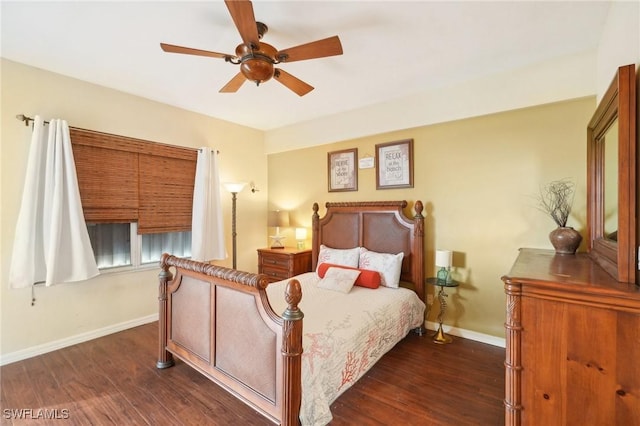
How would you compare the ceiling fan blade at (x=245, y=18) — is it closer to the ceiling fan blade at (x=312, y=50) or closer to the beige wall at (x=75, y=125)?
the ceiling fan blade at (x=312, y=50)

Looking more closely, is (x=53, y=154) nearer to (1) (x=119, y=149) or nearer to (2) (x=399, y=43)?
(1) (x=119, y=149)

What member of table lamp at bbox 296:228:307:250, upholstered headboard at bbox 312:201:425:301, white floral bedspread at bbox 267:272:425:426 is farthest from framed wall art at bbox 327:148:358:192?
white floral bedspread at bbox 267:272:425:426

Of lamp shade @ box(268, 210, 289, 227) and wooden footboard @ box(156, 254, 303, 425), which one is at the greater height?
lamp shade @ box(268, 210, 289, 227)

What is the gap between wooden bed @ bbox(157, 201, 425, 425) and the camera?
4.94 feet

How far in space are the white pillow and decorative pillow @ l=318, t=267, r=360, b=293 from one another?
0.83 ft

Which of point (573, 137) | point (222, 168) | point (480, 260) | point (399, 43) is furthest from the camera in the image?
point (222, 168)

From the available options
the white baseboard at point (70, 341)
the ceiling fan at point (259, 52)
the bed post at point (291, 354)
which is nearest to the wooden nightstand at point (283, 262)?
the white baseboard at point (70, 341)

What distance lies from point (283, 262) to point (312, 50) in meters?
2.78

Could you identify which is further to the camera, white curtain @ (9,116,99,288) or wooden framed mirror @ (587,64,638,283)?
white curtain @ (9,116,99,288)

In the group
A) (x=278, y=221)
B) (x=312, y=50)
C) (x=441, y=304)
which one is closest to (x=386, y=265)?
(x=441, y=304)

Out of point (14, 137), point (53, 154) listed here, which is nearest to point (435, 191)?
point (53, 154)

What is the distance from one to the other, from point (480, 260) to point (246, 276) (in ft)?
7.97

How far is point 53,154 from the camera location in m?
2.61

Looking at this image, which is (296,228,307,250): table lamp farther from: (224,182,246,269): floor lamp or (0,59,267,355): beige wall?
(0,59,267,355): beige wall
